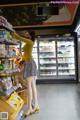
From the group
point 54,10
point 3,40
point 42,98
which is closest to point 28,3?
point 54,10

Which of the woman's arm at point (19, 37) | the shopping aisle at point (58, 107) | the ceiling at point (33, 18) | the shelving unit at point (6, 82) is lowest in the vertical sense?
the shopping aisle at point (58, 107)

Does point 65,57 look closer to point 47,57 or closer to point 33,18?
point 47,57

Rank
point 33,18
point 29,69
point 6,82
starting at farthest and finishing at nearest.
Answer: point 33,18 < point 29,69 < point 6,82

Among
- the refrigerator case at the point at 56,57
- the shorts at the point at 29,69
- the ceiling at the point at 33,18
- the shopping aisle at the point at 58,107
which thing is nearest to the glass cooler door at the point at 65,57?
the refrigerator case at the point at 56,57

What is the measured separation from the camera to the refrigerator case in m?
11.8

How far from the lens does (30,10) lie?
10203mm

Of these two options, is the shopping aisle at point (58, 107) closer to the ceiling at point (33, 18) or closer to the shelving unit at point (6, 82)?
the shelving unit at point (6, 82)

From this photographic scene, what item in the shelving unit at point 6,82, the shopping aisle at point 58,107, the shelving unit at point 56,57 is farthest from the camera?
the shelving unit at point 56,57

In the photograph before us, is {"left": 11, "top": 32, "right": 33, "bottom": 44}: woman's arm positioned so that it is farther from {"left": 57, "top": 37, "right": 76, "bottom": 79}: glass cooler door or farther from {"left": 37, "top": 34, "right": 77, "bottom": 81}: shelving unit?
{"left": 57, "top": 37, "right": 76, "bottom": 79}: glass cooler door

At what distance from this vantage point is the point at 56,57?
1182cm

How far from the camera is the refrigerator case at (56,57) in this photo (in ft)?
38.6

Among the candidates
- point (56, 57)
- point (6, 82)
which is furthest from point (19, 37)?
point (56, 57)

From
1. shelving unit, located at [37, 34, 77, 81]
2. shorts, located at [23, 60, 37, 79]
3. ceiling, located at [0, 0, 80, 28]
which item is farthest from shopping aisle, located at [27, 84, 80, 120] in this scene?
shelving unit, located at [37, 34, 77, 81]

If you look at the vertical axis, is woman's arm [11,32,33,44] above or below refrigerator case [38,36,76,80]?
above
